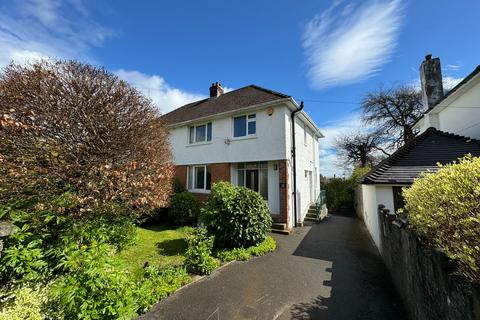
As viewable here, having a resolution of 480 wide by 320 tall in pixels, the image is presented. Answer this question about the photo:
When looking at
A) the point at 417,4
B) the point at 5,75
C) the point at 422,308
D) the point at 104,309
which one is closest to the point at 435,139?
the point at 417,4

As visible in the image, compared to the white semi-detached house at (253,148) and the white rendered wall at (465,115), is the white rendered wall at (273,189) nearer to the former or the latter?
the white semi-detached house at (253,148)

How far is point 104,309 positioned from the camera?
3.18m

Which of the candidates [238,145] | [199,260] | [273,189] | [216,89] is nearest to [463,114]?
[273,189]

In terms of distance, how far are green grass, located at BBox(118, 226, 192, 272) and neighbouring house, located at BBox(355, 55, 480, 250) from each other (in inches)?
284

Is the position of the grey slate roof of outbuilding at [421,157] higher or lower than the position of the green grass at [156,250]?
higher

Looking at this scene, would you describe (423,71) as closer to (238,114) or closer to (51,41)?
(238,114)

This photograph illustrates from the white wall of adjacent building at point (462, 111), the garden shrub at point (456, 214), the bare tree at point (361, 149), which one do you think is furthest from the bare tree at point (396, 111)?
the garden shrub at point (456, 214)

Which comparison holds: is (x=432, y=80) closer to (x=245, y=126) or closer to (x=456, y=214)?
(x=245, y=126)

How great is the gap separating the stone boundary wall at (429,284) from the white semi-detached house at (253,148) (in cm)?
640

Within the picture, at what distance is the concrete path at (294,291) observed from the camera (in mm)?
4219

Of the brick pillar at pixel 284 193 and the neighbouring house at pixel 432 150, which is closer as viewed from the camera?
the neighbouring house at pixel 432 150

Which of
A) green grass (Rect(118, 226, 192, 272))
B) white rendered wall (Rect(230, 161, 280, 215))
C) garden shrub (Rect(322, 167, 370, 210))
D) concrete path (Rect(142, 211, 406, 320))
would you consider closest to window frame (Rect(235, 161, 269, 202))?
white rendered wall (Rect(230, 161, 280, 215))

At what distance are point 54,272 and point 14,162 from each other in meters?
2.35

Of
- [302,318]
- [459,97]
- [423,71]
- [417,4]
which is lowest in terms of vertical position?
[302,318]
